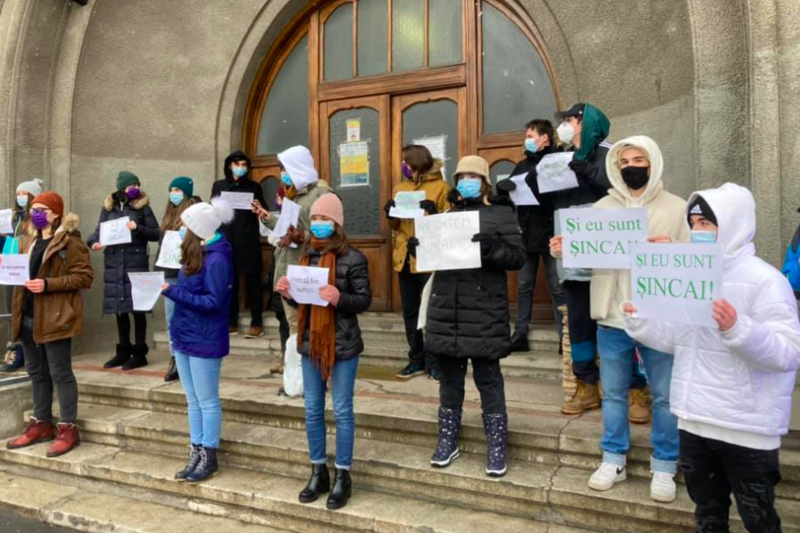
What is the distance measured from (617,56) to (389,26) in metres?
2.76

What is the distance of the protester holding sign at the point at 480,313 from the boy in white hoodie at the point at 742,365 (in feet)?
4.04

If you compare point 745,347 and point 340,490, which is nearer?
point 745,347

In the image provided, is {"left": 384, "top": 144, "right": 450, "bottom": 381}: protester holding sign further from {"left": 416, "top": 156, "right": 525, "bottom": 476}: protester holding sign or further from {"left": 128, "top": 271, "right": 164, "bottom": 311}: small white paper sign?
{"left": 128, "top": 271, "right": 164, "bottom": 311}: small white paper sign

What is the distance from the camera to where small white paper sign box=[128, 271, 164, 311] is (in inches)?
174

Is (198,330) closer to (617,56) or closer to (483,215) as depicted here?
(483,215)

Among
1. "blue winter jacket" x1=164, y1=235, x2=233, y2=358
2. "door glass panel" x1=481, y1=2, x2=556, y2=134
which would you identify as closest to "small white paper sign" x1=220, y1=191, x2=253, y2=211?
"blue winter jacket" x1=164, y1=235, x2=233, y2=358

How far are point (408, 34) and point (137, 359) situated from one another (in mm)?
4714

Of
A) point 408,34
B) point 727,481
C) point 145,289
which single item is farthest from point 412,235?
point 727,481

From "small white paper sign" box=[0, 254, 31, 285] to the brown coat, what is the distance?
0.26 feet

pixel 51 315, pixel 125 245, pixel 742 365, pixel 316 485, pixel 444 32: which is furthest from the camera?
pixel 444 32

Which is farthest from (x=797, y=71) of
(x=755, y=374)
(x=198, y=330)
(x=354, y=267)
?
(x=198, y=330)

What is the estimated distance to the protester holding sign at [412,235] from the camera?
5402 millimetres

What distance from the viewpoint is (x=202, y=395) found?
4.10 meters

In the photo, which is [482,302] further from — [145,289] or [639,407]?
[145,289]
